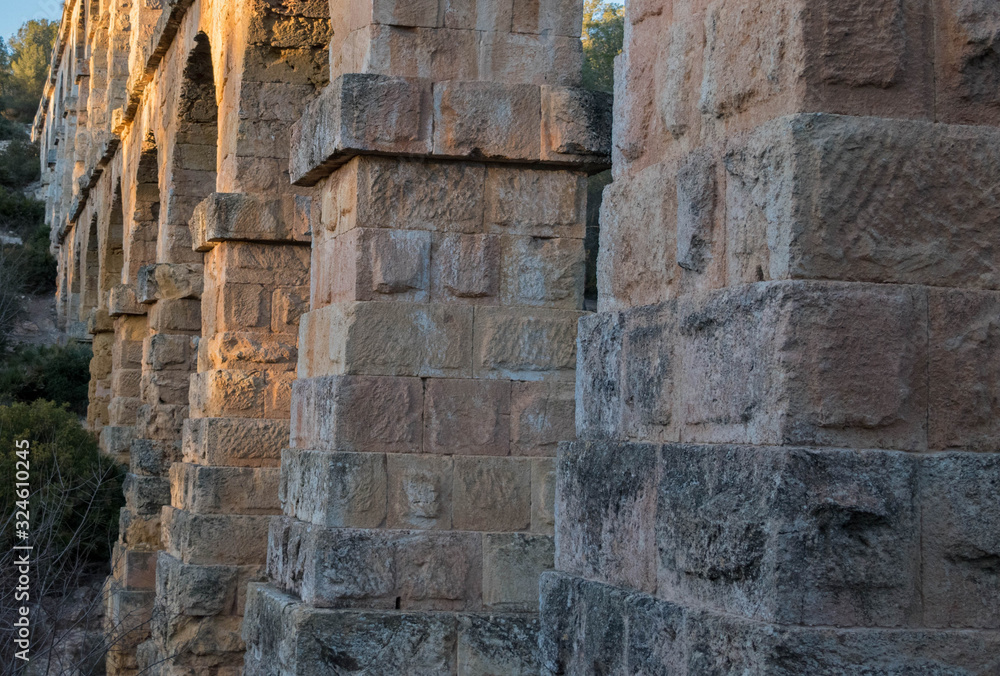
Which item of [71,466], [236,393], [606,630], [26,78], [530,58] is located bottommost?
[71,466]

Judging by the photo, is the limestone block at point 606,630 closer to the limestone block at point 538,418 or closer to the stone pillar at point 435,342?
the stone pillar at point 435,342

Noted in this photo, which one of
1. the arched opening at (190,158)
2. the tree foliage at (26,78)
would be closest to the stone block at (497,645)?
the arched opening at (190,158)

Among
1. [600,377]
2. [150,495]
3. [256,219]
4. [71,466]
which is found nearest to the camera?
[600,377]

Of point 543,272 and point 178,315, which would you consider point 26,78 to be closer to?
A: point 178,315

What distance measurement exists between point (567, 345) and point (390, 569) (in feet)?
4.08

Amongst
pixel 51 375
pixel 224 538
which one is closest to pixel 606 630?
pixel 224 538

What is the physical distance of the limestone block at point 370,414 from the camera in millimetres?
5004

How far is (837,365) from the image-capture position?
7.54ft

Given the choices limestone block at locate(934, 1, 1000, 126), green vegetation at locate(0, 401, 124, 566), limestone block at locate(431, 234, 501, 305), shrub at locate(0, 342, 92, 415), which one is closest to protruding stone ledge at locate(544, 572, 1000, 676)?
limestone block at locate(934, 1, 1000, 126)

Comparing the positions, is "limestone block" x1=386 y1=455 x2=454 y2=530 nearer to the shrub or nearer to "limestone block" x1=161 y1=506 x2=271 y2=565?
"limestone block" x1=161 y1=506 x2=271 y2=565

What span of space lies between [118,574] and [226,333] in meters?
4.04

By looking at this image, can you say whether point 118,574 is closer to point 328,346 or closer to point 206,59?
point 206,59

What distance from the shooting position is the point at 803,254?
233 centimetres

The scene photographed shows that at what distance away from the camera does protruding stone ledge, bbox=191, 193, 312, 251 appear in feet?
25.3
